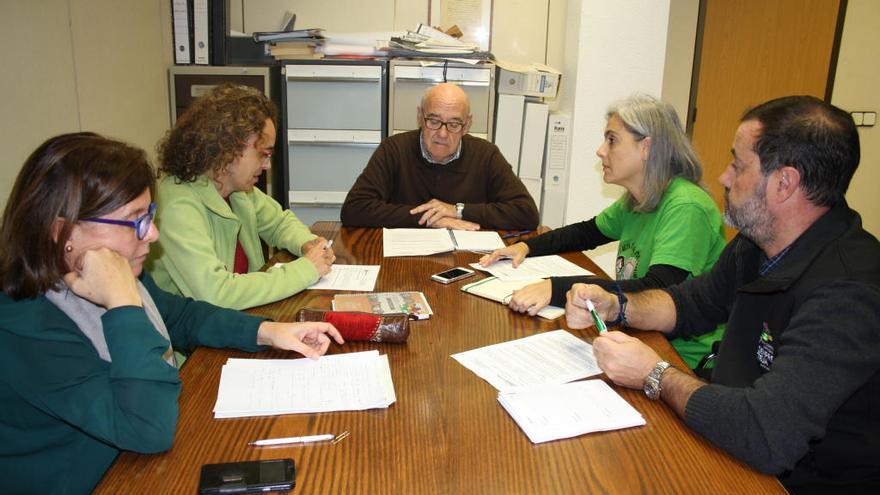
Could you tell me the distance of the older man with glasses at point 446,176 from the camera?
8.25 ft

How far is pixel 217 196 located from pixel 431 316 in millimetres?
707

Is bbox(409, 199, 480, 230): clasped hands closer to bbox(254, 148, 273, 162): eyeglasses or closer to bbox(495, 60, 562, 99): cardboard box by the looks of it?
bbox(254, 148, 273, 162): eyeglasses

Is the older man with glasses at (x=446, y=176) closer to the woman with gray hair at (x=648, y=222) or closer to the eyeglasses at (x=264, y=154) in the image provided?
the woman with gray hair at (x=648, y=222)

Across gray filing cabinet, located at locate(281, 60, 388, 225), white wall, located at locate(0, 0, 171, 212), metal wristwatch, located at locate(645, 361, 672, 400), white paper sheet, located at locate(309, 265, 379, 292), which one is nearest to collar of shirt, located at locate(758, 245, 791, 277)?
metal wristwatch, located at locate(645, 361, 672, 400)

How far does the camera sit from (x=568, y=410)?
1.01 metres

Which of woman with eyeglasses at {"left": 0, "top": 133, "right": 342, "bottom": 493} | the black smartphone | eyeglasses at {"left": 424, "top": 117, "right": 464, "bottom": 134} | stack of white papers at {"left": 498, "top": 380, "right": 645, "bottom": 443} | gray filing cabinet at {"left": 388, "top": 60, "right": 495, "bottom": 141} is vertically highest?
gray filing cabinet at {"left": 388, "top": 60, "right": 495, "bottom": 141}

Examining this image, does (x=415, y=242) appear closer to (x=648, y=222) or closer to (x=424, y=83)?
(x=648, y=222)

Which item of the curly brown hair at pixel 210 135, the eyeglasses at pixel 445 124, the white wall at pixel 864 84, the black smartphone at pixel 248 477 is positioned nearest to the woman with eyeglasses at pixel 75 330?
the black smartphone at pixel 248 477

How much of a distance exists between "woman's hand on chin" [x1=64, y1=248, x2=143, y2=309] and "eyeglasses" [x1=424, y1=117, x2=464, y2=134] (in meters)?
1.88

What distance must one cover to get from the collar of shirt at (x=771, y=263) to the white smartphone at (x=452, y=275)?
0.76 m

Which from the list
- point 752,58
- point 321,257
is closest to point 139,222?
point 321,257

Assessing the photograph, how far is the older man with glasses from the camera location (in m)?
2.52

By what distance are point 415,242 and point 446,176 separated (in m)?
0.79

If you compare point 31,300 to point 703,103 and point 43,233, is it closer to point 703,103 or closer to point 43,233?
point 43,233
